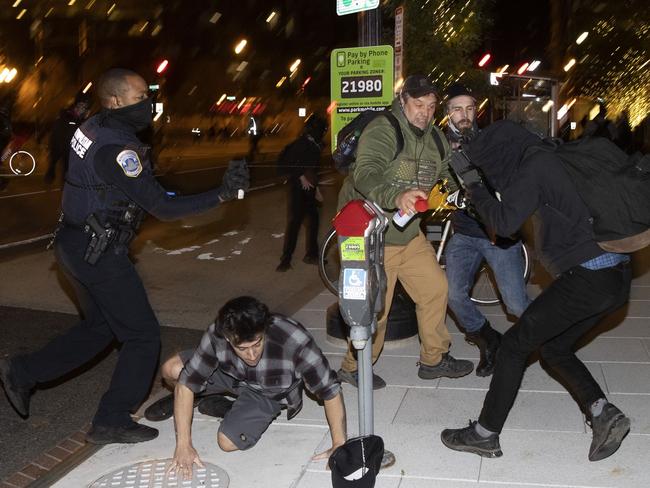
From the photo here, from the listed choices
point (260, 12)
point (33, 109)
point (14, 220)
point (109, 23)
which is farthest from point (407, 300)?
point (260, 12)

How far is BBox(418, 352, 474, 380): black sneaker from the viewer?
5.75m

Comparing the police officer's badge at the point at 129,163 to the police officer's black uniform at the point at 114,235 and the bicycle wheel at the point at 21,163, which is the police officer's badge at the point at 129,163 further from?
the bicycle wheel at the point at 21,163

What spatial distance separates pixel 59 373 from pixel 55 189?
14.3m

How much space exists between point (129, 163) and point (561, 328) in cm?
230

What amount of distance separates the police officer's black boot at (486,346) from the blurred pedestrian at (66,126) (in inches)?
376

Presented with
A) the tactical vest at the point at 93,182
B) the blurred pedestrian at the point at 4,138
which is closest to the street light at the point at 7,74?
the blurred pedestrian at the point at 4,138

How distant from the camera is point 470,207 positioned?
500 centimetres

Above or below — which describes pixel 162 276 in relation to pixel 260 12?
below

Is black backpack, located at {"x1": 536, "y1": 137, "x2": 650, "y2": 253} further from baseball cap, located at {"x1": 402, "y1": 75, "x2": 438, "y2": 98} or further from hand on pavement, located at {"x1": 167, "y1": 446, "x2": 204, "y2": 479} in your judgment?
hand on pavement, located at {"x1": 167, "y1": 446, "x2": 204, "y2": 479}

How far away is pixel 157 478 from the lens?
4.37 meters

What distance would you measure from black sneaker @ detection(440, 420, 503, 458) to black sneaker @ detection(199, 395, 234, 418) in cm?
136

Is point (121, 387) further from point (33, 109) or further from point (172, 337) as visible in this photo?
point (33, 109)

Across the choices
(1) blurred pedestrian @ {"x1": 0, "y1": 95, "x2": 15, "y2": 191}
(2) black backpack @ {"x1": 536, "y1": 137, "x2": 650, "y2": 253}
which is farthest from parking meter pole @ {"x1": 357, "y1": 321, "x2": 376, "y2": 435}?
(1) blurred pedestrian @ {"x1": 0, "y1": 95, "x2": 15, "y2": 191}

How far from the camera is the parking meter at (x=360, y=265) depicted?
3.47 m
